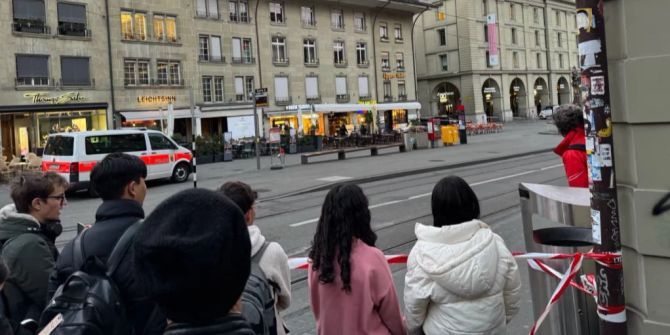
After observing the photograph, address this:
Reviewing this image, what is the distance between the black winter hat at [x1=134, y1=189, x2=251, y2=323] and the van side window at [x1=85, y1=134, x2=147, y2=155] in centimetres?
1756

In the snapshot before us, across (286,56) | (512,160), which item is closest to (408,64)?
(286,56)

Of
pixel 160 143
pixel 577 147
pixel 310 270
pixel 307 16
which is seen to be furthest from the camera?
pixel 307 16

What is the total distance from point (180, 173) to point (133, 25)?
18251mm

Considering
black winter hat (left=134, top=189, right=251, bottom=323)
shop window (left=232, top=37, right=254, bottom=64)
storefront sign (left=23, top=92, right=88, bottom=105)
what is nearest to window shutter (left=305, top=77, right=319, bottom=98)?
shop window (left=232, top=37, right=254, bottom=64)

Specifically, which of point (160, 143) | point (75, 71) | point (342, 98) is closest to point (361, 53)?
point (342, 98)

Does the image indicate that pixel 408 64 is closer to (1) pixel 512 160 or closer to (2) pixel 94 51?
(2) pixel 94 51

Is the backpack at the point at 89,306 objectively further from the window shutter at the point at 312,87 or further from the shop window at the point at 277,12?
the window shutter at the point at 312,87

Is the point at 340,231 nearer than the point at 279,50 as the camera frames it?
Yes

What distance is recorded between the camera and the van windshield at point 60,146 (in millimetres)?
17609

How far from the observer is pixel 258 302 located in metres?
2.23

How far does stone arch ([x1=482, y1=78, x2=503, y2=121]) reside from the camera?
215ft

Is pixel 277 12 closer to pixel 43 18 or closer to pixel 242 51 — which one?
pixel 242 51

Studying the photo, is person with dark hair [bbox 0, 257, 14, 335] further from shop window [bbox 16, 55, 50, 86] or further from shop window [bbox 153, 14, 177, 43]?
shop window [bbox 153, 14, 177, 43]

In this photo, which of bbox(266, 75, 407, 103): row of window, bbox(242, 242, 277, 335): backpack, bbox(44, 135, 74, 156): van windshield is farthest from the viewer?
bbox(266, 75, 407, 103): row of window
